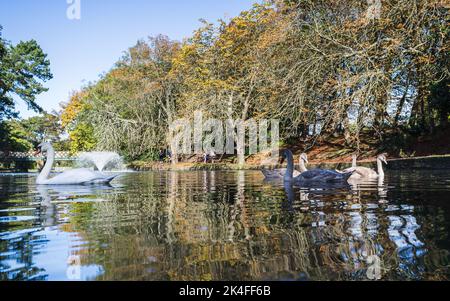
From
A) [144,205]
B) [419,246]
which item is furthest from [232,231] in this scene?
[144,205]

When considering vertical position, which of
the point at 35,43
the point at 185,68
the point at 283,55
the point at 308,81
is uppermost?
the point at 35,43

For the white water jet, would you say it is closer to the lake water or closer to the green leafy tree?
Result: the green leafy tree

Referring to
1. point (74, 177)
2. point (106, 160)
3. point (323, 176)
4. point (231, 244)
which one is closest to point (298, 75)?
point (323, 176)

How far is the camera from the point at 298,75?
17656mm

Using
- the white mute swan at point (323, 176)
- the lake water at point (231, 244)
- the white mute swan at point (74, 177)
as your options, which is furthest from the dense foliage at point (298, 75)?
the lake water at point (231, 244)

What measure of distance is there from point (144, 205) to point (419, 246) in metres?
4.40

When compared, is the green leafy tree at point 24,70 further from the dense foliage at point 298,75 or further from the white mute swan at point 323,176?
the white mute swan at point 323,176

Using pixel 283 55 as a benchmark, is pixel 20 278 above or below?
below

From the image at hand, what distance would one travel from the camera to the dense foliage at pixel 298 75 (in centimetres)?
1624

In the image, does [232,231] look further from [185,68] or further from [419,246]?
[185,68]
